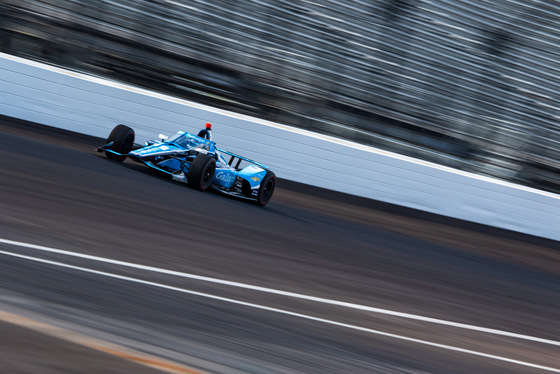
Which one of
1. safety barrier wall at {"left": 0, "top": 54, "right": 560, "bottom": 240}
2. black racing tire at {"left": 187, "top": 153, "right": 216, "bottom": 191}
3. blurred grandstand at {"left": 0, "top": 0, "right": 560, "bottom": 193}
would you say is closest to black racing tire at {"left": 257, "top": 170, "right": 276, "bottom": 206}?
black racing tire at {"left": 187, "top": 153, "right": 216, "bottom": 191}

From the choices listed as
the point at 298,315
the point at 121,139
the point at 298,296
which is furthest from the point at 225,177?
the point at 298,315

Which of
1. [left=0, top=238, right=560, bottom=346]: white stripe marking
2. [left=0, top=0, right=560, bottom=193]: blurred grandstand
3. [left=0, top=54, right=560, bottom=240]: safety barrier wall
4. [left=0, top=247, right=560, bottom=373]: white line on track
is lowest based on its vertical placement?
[left=0, top=54, right=560, bottom=240]: safety barrier wall

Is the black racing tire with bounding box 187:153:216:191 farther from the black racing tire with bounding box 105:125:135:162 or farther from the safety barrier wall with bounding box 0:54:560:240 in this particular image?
the safety barrier wall with bounding box 0:54:560:240

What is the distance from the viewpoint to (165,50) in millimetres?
15852

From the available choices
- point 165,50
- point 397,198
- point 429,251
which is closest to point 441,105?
point 397,198

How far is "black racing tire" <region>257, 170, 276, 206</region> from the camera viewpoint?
10.3 metres

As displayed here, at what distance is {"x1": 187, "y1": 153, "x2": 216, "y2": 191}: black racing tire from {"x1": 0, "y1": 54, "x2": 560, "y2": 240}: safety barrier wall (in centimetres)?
414

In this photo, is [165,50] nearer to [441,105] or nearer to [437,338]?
[441,105]

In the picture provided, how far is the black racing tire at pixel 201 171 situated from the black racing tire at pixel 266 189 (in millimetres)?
688

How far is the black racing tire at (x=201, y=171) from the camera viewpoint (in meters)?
9.77

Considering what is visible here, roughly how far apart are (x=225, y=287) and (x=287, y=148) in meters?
9.05

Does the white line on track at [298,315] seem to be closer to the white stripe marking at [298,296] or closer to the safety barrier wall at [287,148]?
the white stripe marking at [298,296]

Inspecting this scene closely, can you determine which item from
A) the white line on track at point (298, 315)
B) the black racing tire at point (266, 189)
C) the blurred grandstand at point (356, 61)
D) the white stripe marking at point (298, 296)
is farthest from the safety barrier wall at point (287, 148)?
the white line on track at point (298, 315)

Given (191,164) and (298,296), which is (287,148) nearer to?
(191,164)
